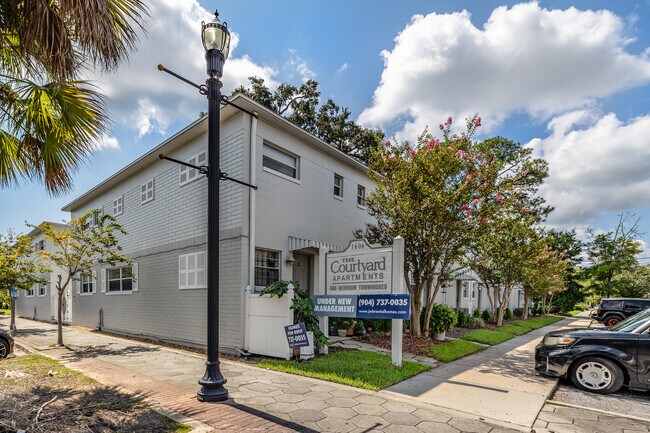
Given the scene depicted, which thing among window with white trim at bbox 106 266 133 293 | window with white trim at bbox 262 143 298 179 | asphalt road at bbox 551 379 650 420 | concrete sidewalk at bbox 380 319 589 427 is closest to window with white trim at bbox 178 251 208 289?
window with white trim at bbox 262 143 298 179

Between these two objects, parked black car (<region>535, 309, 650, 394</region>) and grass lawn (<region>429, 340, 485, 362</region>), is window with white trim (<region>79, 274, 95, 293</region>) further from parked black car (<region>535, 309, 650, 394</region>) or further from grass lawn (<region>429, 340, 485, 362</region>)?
parked black car (<region>535, 309, 650, 394</region>)

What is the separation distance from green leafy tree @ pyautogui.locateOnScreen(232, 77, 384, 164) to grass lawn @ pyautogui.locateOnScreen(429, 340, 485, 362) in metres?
18.3

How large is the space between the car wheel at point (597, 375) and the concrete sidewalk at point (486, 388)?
457 mm

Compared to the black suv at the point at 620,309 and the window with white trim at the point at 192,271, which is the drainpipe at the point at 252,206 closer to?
the window with white trim at the point at 192,271

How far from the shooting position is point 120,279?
16.0 m

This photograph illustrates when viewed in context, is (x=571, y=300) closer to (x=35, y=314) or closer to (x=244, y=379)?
(x=244, y=379)

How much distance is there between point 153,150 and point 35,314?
22.5 metres

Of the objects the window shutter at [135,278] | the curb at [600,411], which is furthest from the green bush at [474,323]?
the window shutter at [135,278]

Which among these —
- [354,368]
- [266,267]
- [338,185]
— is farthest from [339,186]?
[354,368]

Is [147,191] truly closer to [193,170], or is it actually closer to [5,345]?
[193,170]

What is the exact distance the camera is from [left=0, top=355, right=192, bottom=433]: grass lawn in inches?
171

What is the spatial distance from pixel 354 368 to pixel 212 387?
2.96 metres

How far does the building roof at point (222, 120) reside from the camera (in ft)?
33.1

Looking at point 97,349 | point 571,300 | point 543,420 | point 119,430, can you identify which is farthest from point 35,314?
point 571,300
